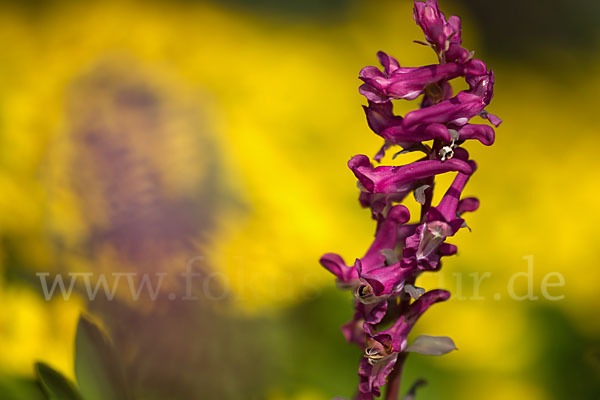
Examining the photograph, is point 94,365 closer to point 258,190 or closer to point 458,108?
point 458,108

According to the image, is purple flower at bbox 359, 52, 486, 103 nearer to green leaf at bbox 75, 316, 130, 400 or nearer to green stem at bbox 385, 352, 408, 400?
green stem at bbox 385, 352, 408, 400

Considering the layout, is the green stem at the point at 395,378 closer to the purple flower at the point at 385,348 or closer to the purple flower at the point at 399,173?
the purple flower at the point at 385,348

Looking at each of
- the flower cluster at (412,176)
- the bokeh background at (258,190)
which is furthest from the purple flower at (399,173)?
the bokeh background at (258,190)

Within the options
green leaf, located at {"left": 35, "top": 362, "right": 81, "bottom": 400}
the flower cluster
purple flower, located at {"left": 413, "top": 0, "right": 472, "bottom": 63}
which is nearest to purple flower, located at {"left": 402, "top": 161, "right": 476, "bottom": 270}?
the flower cluster

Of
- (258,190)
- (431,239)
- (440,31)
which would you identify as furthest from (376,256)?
(258,190)

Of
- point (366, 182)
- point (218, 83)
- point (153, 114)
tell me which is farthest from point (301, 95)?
point (366, 182)
